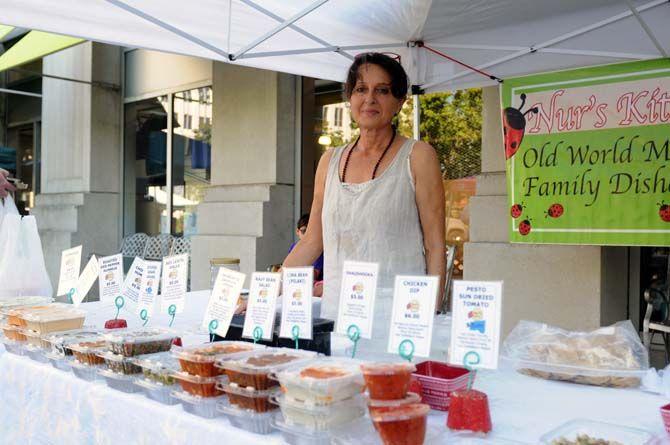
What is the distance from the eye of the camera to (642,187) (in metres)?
3.31

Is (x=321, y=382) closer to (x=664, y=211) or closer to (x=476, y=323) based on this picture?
(x=476, y=323)

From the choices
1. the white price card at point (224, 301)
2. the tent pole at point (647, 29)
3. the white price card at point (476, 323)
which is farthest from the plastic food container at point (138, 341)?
the tent pole at point (647, 29)

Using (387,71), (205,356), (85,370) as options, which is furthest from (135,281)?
(387,71)

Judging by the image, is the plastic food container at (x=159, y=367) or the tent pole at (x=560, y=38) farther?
the tent pole at (x=560, y=38)

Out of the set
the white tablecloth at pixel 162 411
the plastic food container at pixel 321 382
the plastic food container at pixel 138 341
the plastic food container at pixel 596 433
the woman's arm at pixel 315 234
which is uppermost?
the woman's arm at pixel 315 234

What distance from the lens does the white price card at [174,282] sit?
1978mm

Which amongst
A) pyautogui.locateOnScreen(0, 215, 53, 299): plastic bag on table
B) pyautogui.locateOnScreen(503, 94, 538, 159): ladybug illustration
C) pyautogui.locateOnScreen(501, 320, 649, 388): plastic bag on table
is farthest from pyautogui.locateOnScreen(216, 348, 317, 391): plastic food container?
pyautogui.locateOnScreen(503, 94, 538, 159): ladybug illustration

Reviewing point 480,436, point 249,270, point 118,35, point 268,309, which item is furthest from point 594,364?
point 249,270

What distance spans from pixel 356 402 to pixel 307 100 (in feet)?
18.0

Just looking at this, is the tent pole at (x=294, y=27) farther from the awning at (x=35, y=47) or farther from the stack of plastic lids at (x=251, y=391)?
the awning at (x=35, y=47)

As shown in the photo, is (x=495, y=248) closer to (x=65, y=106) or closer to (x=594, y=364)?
(x=594, y=364)

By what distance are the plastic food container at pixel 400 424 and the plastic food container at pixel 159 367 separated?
59cm

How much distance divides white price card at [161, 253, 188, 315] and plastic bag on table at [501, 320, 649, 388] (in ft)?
3.44

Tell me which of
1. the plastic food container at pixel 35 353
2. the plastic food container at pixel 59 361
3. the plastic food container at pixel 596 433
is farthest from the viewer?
the plastic food container at pixel 35 353
